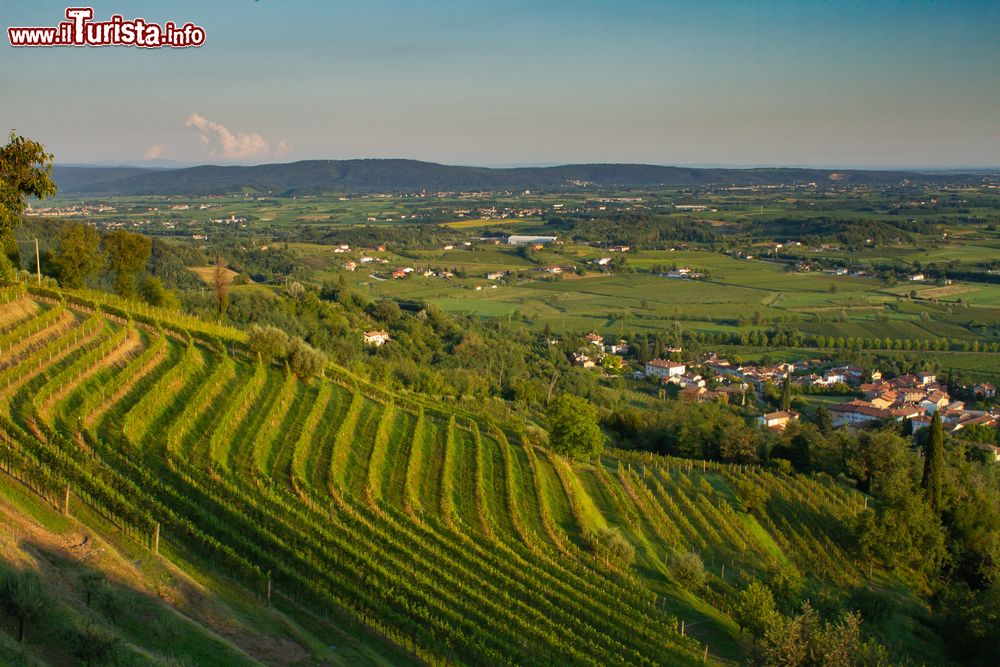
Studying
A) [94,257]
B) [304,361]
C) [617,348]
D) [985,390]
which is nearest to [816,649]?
[304,361]

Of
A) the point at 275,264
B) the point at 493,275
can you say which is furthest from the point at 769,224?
the point at 275,264

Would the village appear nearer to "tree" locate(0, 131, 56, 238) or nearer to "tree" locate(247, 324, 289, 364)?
"tree" locate(247, 324, 289, 364)

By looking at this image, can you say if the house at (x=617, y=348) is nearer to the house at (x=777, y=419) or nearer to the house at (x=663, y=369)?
the house at (x=663, y=369)

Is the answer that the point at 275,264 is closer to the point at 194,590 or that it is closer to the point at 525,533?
the point at 525,533

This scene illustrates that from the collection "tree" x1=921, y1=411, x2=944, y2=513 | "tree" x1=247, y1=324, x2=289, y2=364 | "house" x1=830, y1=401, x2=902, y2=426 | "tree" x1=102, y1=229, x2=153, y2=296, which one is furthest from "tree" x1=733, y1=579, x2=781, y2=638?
"house" x1=830, y1=401, x2=902, y2=426

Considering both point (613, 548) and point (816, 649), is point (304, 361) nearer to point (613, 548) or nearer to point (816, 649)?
point (613, 548)

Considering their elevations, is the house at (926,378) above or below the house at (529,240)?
below

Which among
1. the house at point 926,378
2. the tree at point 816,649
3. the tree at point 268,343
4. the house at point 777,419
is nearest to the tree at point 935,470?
the house at point 777,419
